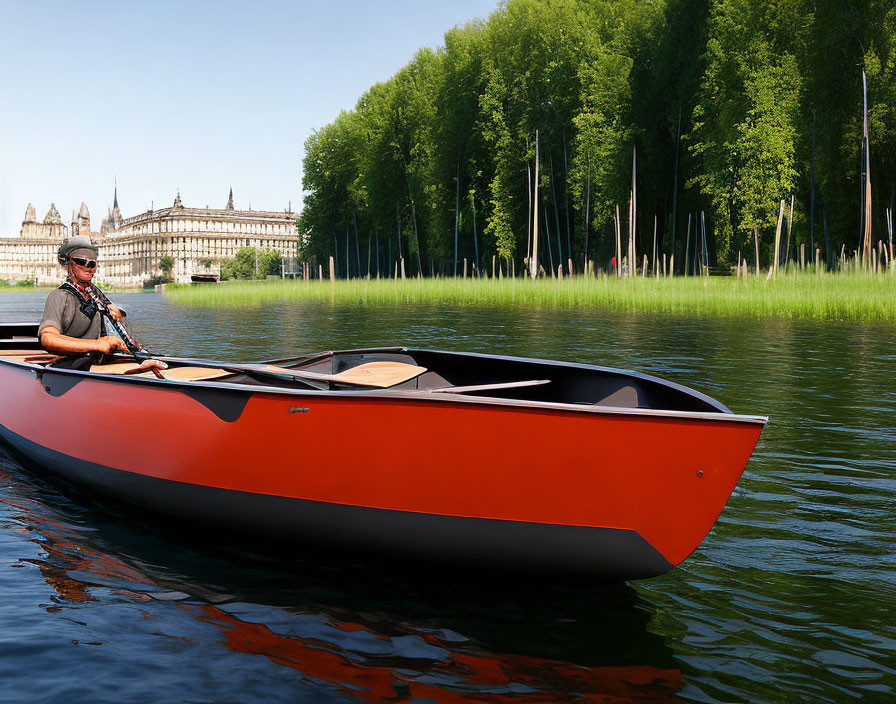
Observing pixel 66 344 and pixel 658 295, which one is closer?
pixel 66 344

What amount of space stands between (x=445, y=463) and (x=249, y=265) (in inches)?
5399

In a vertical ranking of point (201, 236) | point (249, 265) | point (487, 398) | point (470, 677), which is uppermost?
point (201, 236)

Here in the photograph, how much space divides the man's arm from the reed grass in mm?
16765

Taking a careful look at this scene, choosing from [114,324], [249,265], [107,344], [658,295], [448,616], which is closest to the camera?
[448,616]

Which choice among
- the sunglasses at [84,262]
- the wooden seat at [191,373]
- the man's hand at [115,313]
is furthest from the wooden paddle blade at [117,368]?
the sunglasses at [84,262]

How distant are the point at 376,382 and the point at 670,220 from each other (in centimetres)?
3791

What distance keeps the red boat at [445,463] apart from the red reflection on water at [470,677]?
69cm

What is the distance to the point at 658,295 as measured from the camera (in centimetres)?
2450

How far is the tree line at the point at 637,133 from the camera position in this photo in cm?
3059

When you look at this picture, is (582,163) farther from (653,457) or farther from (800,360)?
(653,457)

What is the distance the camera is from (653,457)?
4082mm

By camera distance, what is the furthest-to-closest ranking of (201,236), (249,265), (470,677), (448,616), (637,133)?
(201,236) → (249,265) → (637,133) → (448,616) → (470,677)

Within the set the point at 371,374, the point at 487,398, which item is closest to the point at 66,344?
the point at 371,374

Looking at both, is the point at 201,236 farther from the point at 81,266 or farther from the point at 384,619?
the point at 384,619
